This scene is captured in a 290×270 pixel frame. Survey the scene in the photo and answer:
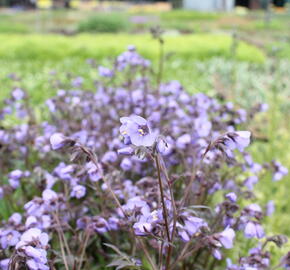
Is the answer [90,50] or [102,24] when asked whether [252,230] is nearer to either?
[90,50]

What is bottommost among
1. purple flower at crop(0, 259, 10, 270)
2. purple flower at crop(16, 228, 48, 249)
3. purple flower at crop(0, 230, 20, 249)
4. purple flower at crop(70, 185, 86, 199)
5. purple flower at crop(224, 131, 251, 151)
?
purple flower at crop(0, 259, 10, 270)

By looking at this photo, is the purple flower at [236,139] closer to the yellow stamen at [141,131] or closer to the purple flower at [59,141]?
the yellow stamen at [141,131]

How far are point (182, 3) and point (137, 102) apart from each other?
1104 inches

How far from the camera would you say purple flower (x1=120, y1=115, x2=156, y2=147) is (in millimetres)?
1176

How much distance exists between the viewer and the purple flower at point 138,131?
1.18 meters

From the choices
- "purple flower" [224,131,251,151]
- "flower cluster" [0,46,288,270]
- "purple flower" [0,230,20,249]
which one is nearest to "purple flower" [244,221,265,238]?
"flower cluster" [0,46,288,270]

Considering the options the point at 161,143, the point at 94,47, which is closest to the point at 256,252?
the point at 161,143

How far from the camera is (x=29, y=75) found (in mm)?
6629

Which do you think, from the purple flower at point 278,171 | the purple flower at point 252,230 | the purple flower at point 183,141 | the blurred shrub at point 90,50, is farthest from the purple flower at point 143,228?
the blurred shrub at point 90,50

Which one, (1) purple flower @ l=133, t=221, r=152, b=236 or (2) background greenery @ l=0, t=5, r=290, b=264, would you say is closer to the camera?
(1) purple flower @ l=133, t=221, r=152, b=236

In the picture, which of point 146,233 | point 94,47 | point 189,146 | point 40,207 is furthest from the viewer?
point 94,47

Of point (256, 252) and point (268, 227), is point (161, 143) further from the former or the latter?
point (268, 227)

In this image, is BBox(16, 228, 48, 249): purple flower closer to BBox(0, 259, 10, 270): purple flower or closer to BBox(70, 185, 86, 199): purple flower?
BBox(0, 259, 10, 270): purple flower

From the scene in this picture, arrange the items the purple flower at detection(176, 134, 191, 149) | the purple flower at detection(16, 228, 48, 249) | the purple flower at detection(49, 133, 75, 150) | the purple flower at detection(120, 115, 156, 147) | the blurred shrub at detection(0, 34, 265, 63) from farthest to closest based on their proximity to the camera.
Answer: the blurred shrub at detection(0, 34, 265, 63), the purple flower at detection(176, 134, 191, 149), the purple flower at detection(49, 133, 75, 150), the purple flower at detection(16, 228, 48, 249), the purple flower at detection(120, 115, 156, 147)
